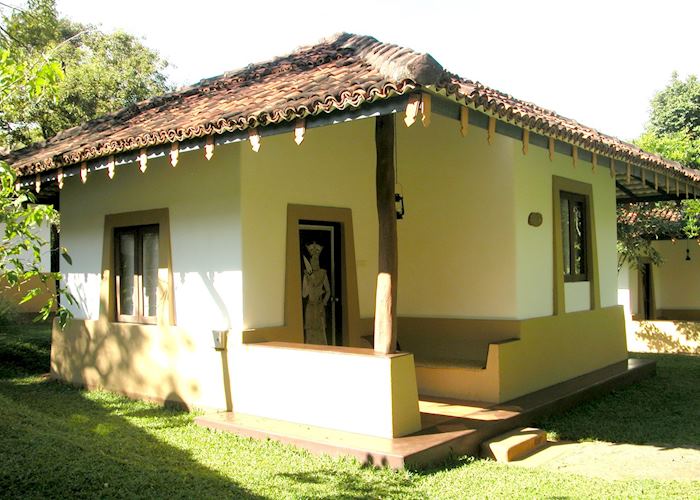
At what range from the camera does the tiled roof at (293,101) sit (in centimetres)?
547

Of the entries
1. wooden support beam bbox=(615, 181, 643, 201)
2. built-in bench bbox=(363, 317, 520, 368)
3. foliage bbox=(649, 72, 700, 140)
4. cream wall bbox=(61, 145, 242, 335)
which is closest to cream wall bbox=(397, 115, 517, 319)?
built-in bench bbox=(363, 317, 520, 368)

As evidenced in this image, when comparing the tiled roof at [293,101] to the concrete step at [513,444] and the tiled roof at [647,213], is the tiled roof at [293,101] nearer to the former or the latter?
the concrete step at [513,444]

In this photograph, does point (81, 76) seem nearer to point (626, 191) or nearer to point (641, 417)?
point (626, 191)

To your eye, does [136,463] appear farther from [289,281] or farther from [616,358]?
[616,358]

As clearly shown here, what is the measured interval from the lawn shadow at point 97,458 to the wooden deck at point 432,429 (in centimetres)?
87

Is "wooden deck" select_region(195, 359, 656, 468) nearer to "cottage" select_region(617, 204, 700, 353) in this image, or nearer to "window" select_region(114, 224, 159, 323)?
"window" select_region(114, 224, 159, 323)

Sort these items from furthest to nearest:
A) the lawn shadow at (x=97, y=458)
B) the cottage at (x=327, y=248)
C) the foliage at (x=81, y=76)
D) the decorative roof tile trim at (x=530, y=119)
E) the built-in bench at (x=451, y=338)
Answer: the foliage at (x=81, y=76) → the built-in bench at (x=451, y=338) → the cottage at (x=327, y=248) → the decorative roof tile trim at (x=530, y=119) → the lawn shadow at (x=97, y=458)

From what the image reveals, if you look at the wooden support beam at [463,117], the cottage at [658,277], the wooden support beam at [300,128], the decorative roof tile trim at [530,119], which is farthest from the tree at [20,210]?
the cottage at [658,277]

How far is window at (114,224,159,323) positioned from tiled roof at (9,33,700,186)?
1383 millimetres

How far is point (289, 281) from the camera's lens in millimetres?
8148

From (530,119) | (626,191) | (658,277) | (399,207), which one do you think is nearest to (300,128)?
(530,119)

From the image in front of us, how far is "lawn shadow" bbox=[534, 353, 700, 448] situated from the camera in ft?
23.6

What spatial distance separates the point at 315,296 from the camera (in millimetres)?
8922

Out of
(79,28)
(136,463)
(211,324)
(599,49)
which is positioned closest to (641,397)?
(211,324)
